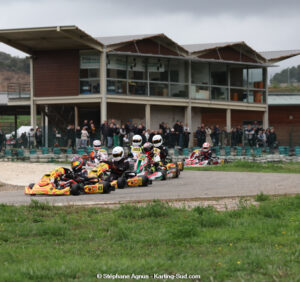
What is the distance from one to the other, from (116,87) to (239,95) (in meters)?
10.4

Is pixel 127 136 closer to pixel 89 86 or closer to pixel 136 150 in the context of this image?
pixel 89 86

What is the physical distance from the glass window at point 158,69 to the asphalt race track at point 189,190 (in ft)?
59.5

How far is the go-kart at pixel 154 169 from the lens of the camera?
61.0 ft

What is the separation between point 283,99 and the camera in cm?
5009

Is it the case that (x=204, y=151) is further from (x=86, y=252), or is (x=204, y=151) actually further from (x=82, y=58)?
(x=86, y=252)

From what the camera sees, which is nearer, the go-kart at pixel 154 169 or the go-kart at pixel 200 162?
the go-kart at pixel 154 169

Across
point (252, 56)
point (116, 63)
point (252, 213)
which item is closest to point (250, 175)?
point (252, 213)

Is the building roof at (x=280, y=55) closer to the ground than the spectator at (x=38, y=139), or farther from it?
farther from it

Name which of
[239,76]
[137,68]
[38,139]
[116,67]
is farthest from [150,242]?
[239,76]

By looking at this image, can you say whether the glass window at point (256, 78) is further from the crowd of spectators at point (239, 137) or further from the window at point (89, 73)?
the window at point (89, 73)

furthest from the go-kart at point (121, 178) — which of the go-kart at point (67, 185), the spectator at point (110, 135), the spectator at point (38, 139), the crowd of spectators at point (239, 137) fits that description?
the crowd of spectators at point (239, 137)

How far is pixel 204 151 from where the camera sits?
28109 mm

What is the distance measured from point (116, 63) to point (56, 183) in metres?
20.2

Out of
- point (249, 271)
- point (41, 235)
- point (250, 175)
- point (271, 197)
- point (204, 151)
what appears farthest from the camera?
point (204, 151)
